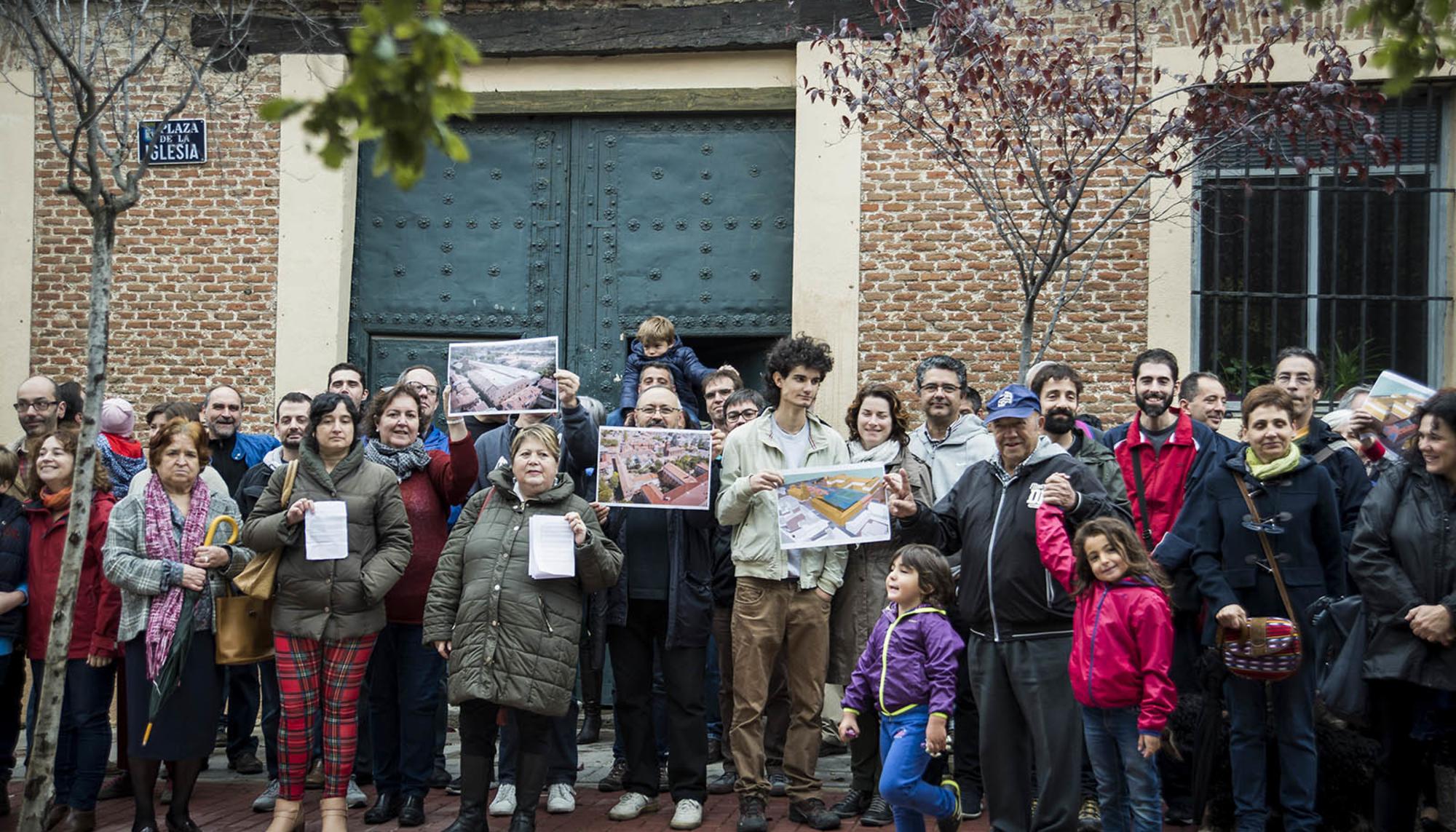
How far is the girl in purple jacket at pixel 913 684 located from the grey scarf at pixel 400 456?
2.68 meters

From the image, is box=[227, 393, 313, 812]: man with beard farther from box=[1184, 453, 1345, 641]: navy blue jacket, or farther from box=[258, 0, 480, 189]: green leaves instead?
box=[258, 0, 480, 189]: green leaves

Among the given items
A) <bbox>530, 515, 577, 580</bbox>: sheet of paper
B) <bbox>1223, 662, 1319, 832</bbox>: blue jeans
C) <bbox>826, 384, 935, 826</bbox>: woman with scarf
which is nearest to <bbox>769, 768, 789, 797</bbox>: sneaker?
<bbox>826, 384, 935, 826</bbox>: woman with scarf

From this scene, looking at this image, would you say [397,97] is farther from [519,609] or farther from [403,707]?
[403,707]

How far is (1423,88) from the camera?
35.7ft

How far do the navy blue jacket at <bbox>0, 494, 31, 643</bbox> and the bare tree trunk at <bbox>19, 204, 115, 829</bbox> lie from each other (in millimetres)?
920

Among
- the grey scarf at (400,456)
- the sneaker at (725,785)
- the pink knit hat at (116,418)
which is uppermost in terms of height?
the pink knit hat at (116,418)

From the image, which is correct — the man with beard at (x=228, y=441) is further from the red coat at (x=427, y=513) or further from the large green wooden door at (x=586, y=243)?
the large green wooden door at (x=586, y=243)

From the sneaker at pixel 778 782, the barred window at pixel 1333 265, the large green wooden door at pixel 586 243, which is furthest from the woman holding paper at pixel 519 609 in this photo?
the barred window at pixel 1333 265

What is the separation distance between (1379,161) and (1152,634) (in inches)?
180

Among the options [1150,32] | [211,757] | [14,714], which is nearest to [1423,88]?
[1150,32]

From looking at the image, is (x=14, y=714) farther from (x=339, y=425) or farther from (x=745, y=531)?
(x=745, y=531)

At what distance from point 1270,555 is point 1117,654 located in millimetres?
1102

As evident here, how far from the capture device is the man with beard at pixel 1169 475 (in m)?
7.43

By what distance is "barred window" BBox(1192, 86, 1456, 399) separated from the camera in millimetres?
10867
